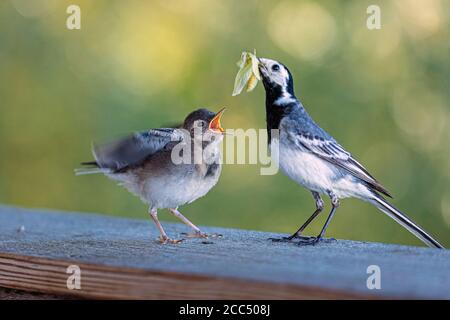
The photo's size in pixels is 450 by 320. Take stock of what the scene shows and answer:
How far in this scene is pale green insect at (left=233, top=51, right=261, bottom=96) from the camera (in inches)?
131

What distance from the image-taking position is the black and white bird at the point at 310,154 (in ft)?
11.5

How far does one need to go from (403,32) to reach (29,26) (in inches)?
148

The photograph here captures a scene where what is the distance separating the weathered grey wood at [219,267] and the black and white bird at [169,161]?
0.24 m

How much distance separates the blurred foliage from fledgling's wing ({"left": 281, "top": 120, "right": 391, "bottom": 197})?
2.92m

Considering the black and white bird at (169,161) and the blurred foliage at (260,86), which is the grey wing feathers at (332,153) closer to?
the black and white bird at (169,161)

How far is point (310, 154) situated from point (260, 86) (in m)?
Result: 3.16

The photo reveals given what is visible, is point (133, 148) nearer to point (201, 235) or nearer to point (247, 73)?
point (201, 235)

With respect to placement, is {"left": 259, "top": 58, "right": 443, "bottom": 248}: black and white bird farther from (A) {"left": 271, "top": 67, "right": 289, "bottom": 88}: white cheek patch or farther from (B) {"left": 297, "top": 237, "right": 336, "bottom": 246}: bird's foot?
(B) {"left": 297, "top": 237, "right": 336, "bottom": 246}: bird's foot

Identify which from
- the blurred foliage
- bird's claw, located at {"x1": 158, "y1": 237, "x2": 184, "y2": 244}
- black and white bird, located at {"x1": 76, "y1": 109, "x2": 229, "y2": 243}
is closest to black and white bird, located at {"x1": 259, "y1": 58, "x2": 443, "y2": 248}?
black and white bird, located at {"x1": 76, "y1": 109, "x2": 229, "y2": 243}

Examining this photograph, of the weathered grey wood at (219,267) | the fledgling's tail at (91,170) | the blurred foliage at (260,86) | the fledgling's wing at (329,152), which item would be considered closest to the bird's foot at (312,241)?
the weathered grey wood at (219,267)

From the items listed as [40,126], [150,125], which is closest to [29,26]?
[40,126]

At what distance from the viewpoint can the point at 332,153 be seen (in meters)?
3.66

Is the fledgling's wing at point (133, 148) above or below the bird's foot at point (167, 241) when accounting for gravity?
above
